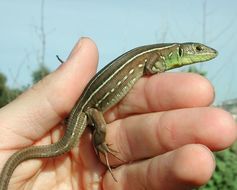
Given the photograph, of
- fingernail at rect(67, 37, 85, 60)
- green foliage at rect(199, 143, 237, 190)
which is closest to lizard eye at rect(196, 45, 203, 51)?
fingernail at rect(67, 37, 85, 60)

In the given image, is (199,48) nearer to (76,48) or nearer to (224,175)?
(76,48)

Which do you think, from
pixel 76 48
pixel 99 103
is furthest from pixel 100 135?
pixel 76 48

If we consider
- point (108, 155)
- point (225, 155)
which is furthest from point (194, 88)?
point (225, 155)

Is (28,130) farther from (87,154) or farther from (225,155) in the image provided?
(225,155)

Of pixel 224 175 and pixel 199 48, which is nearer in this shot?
pixel 199 48

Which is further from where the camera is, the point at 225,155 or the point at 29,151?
the point at 225,155

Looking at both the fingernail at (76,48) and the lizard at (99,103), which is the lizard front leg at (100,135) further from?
the fingernail at (76,48)

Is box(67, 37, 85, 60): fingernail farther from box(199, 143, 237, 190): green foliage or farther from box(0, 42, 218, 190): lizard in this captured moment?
box(199, 143, 237, 190): green foliage

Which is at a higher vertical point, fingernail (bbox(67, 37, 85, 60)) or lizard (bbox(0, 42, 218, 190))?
fingernail (bbox(67, 37, 85, 60))
